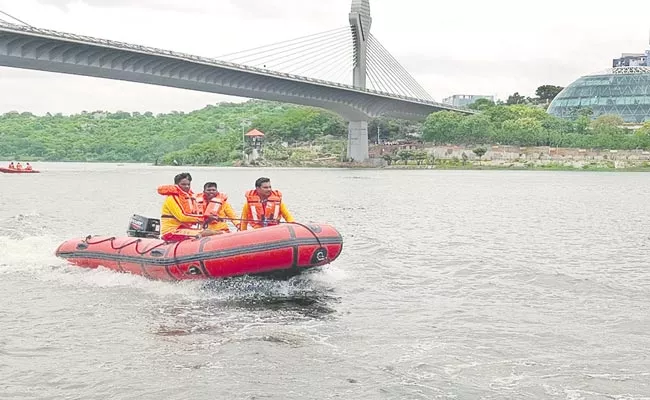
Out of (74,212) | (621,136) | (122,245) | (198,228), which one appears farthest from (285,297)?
(621,136)

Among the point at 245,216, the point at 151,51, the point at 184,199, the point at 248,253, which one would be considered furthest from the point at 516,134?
the point at 248,253

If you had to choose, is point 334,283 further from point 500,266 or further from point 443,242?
point 443,242

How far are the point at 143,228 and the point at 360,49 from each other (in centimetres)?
7515

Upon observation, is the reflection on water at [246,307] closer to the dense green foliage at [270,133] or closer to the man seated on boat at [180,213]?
the man seated on boat at [180,213]

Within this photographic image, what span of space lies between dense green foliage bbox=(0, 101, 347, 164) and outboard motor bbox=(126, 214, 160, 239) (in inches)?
4072

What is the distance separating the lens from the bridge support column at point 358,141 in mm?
91062

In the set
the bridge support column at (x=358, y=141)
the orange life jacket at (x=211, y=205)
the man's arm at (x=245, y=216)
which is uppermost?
the bridge support column at (x=358, y=141)

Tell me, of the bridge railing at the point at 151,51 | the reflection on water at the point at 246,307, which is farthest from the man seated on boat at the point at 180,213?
the bridge railing at the point at 151,51

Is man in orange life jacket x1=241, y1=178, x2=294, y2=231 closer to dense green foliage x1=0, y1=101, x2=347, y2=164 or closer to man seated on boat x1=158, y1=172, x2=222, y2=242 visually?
man seated on boat x1=158, y1=172, x2=222, y2=242

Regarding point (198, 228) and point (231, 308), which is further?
point (198, 228)

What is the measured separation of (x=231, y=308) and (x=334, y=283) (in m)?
2.85

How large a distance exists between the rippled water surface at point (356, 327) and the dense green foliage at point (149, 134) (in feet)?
335

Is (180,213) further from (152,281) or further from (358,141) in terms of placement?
(358,141)

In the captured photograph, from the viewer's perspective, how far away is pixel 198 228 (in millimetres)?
14320
